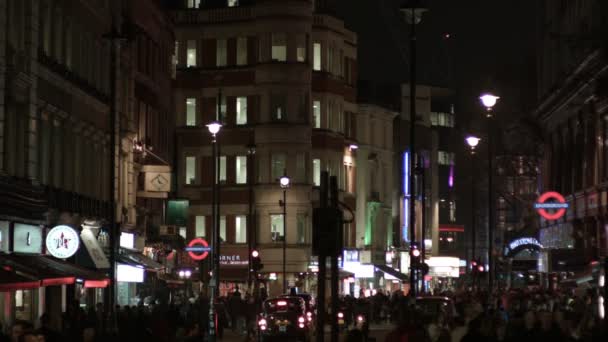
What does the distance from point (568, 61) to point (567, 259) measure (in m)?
17.9

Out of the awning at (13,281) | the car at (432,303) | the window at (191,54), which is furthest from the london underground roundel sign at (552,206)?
the window at (191,54)

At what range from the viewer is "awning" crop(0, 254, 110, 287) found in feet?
112

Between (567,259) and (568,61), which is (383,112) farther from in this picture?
(567,259)

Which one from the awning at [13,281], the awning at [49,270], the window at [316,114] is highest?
the window at [316,114]

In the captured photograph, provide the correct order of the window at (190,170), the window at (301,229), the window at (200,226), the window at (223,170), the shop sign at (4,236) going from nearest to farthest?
the shop sign at (4,236) → the window at (301,229) → the window at (223,170) → the window at (200,226) → the window at (190,170)

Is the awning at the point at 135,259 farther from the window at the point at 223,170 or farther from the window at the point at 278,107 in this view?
the window at the point at 223,170

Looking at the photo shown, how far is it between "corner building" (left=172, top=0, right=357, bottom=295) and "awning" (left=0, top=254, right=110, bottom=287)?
155 feet

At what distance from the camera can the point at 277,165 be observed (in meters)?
92.5

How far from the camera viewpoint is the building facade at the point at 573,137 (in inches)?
2077

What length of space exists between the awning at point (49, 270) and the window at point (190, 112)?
170 ft

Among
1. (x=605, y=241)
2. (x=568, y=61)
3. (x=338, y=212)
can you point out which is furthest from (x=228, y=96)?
(x=338, y=212)

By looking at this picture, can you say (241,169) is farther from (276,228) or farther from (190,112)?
(190,112)

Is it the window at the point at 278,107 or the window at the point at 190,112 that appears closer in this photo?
the window at the point at 278,107

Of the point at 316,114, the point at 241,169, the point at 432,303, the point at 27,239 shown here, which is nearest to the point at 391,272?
the point at 316,114
